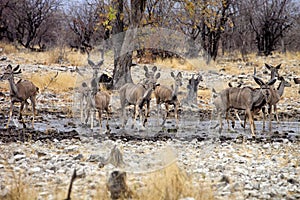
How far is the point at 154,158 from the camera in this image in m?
7.38

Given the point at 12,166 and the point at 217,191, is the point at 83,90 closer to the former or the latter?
the point at 12,166

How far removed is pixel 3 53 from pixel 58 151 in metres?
22.4

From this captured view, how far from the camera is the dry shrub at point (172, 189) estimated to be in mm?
4848

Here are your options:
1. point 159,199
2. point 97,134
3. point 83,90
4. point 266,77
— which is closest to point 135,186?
point 159,199

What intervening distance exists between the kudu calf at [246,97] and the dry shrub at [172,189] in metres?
5.17

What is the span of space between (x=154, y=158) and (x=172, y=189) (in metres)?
2.45

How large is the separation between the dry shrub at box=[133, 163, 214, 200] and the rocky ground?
11 mm

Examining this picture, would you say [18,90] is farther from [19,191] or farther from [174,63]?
[174,63]

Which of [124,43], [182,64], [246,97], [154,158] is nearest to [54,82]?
[124,43]

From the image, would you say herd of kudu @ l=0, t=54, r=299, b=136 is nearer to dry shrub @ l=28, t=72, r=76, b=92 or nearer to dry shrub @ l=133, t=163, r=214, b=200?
dry shrub @ l=133, t=163, r=214, b=200

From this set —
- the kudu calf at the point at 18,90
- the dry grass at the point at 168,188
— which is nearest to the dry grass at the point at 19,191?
the dry grass at the point at 168,188

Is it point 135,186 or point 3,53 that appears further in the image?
point 3,53

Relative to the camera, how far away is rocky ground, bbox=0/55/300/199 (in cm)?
532

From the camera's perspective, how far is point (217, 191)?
5.37 metres
